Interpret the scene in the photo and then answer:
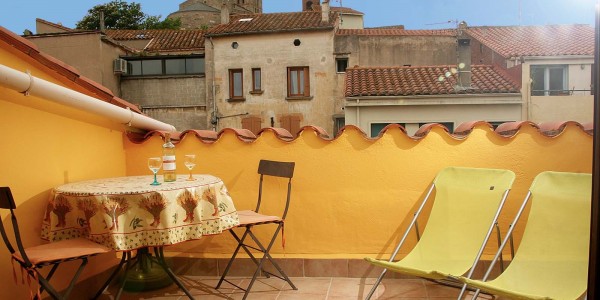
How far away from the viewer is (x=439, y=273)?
90.7 inches

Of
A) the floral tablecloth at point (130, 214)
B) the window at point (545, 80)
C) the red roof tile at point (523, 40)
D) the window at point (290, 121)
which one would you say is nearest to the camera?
the floral tablecloth at point (130, 214)

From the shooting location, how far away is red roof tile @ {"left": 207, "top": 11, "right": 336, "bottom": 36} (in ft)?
56.2

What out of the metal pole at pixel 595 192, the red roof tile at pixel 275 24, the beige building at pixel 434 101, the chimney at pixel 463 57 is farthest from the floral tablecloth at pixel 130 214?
the red roof tile at pixel 275 24

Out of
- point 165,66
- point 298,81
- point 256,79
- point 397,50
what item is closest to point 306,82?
point 298,81

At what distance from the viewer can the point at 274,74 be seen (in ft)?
56.4

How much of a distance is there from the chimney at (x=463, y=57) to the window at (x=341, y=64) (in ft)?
13.4

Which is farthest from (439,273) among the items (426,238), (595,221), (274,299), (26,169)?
(26,169)

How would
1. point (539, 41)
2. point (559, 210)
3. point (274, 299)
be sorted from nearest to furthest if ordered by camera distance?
point (559, 210), point (274, 299), point (539, 41)

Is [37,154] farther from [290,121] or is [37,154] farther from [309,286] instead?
[290,121]

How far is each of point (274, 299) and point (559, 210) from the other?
173 centimetres

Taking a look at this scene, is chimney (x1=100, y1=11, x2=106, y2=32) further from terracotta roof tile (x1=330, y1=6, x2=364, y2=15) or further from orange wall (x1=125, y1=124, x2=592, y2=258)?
orange wall (x1=125, y1=124, x2=592, y2=258)

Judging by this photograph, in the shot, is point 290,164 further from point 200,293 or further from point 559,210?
point 559,210

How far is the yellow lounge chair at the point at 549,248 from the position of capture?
2127 mm

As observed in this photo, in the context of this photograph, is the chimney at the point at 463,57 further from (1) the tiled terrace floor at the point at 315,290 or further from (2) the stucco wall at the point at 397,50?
(1) the tiled terrace floor at the point at 315,290
